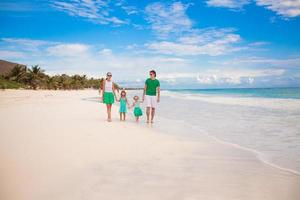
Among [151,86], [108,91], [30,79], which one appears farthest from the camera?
[30,79]

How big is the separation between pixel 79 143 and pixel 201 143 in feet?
8.85

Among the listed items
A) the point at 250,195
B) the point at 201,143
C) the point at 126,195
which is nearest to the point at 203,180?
the point at 250,195

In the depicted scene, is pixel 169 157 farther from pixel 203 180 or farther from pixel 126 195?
pixel 126 195

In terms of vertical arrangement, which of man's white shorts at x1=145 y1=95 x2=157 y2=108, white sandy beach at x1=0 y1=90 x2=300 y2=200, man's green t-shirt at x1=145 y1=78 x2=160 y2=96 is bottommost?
white sandy beach at x1=0 y1=90 x2=300 y2=200

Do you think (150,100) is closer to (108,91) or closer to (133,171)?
(108,91)

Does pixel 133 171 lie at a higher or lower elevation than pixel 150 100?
lower

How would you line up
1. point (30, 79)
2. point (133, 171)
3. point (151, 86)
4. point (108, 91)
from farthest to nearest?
point (30, 79), point (108, 91), point (151, 86), point (133, 171)

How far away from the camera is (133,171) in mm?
4137

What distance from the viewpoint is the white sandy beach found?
3.33 metres

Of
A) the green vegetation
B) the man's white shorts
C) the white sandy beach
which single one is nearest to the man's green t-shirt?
the man's white shorts

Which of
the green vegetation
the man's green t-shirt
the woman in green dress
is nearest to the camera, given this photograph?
the man's green t-shirt

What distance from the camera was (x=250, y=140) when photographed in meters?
6.96

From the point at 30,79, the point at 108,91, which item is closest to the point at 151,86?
the point at 108,91

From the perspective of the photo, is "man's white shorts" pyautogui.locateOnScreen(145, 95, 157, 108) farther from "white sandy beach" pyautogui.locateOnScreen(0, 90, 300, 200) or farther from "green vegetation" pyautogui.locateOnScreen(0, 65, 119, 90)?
"green vegetation" pyautogui.locateOnScreen(0, 65, 119, 90)
